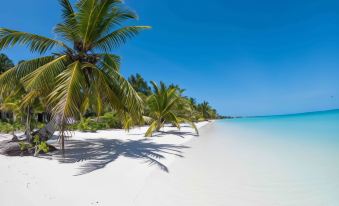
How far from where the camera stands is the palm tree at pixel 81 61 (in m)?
5.71

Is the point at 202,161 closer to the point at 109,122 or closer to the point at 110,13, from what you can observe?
the point at 110,13

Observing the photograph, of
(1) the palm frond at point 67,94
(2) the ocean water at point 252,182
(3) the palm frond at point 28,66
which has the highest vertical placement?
(3) the palm frond at point 28,66

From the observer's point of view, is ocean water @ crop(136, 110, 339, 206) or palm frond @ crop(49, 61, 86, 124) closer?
ocean water @ crop(136, 110, 339, 206)

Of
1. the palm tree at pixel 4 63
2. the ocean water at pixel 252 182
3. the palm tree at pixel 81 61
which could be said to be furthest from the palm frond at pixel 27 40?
the palm tree at pixel 4 63

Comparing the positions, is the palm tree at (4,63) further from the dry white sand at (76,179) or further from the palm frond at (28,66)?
the dry white sand at (76,179)

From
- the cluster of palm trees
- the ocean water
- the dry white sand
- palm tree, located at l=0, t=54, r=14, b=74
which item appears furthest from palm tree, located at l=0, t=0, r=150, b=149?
palm tree, located at l=0, t=54, r=14, b=74

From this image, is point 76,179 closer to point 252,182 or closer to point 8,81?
point 252,182

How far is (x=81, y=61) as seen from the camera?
260 inches

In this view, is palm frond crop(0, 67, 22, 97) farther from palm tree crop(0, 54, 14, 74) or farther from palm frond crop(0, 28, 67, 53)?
palm tree crop(0, 54, 14, 74)

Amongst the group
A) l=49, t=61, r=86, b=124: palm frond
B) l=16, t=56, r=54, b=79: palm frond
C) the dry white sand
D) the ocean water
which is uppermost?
l=16, t=56, r=54, b=79: palm frond

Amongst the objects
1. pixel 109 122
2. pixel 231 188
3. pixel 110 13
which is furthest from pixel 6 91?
pixel 109 122

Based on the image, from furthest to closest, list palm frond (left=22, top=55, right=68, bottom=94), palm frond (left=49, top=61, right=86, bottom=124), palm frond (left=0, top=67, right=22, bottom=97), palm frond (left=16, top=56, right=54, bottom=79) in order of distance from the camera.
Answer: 1. palm frond (left=16, top=56, right=54, bottom=79)
2. palm frond (left=0, top=67, right=22, bottom=97)
3. palm frond (left=22, top=55, right=68, bottom=94)
4. palm frond (left=49, top=61, right=86, bottom=124)

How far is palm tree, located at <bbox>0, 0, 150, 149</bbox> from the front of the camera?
5.71 meters

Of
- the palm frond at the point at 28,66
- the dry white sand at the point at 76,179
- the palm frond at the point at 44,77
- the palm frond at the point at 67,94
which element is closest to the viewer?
the dry white sand at the point at 76,179
